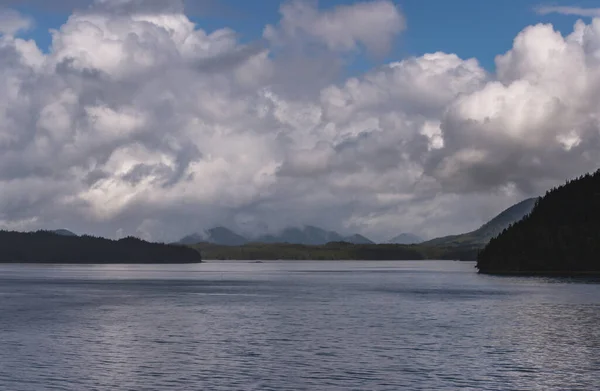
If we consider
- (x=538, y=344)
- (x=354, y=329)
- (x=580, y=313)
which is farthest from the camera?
(x=580, y=313)

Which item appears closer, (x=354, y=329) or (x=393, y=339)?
(x=393, y=339)

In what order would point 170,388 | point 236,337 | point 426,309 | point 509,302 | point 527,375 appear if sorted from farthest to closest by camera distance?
point 509,302 < point 426,309 < point 236,337 < point 527,375 < point 170,388

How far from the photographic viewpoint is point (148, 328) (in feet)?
331

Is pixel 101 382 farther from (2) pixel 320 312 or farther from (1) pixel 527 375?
(2) pixel 320 312

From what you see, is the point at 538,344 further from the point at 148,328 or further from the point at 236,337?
the point at 148,328

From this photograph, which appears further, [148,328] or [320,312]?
[320,312]

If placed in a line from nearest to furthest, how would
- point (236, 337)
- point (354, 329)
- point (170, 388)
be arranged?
point (170, 388), point (236, 337), point (354, 329)

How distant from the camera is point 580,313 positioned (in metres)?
122

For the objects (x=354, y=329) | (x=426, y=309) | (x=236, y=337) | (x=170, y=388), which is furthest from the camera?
(x=426, y=309)

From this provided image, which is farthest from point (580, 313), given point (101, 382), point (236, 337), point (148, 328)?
point (101, 382)

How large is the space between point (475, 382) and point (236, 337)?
38.0 meters

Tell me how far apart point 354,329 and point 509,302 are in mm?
63282

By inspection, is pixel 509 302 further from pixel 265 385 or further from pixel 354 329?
pixel 265 385

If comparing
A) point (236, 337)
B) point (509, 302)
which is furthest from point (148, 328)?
point (509, 302)
